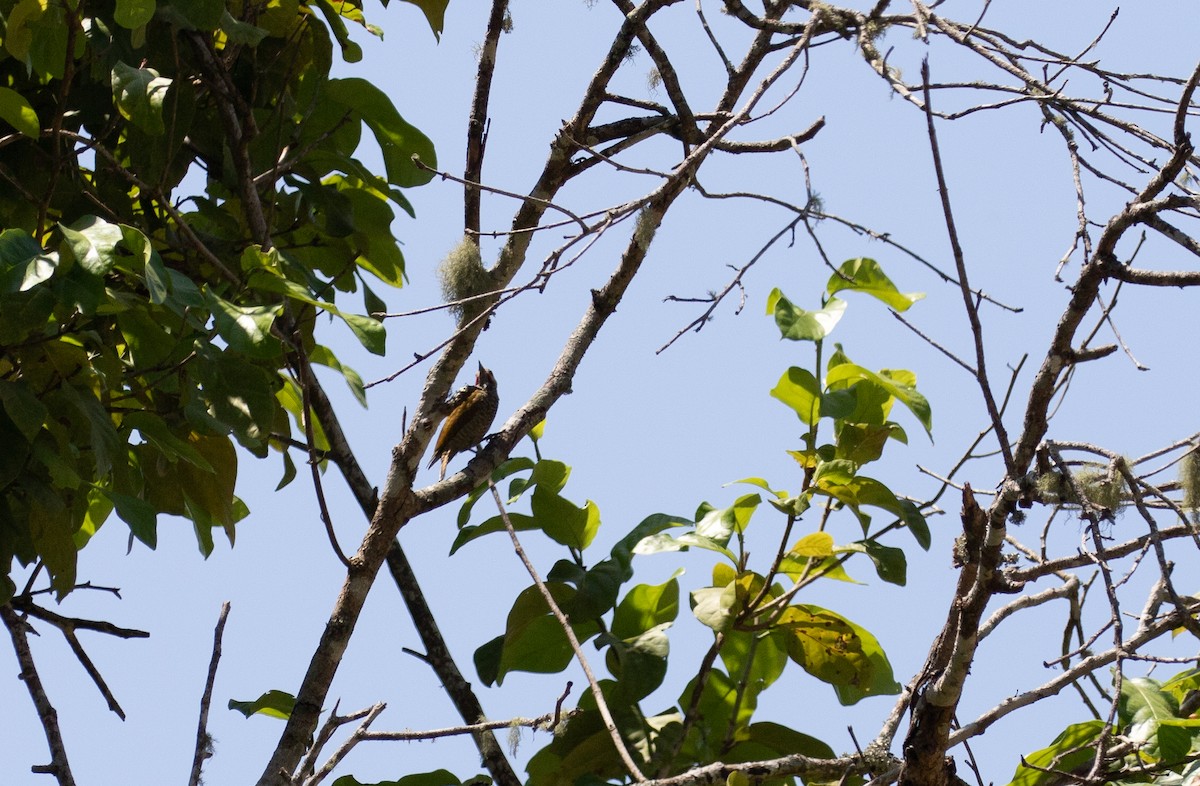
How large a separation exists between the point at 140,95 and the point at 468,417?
0.71 metres

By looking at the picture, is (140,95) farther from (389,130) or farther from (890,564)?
(890,564)

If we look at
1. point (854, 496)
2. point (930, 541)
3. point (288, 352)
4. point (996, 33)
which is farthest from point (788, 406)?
point (288, 352)

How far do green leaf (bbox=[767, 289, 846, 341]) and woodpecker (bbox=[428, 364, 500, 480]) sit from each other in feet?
1.58

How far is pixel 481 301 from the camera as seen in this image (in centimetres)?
164

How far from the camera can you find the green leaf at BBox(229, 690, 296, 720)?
1.59 metres

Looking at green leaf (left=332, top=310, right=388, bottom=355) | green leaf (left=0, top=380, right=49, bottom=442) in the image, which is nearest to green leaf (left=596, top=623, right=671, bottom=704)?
green leaf (left=332, top=310, right=388, bottom=355)

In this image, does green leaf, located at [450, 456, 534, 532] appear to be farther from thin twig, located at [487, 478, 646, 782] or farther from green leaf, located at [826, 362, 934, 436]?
green leaf, located at [826, 362, 934, 436]

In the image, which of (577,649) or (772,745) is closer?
(577,649)

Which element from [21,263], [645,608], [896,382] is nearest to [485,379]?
[645,608]

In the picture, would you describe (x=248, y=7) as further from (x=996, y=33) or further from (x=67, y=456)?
(x=996, y=33)

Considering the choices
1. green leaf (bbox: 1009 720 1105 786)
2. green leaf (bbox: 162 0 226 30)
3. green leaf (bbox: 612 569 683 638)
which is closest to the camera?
green leaf (bbox: 162 0 226 30)

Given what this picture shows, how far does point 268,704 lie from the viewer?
1.59m

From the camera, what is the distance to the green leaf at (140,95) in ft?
4.15

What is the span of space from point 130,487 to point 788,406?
92cm
